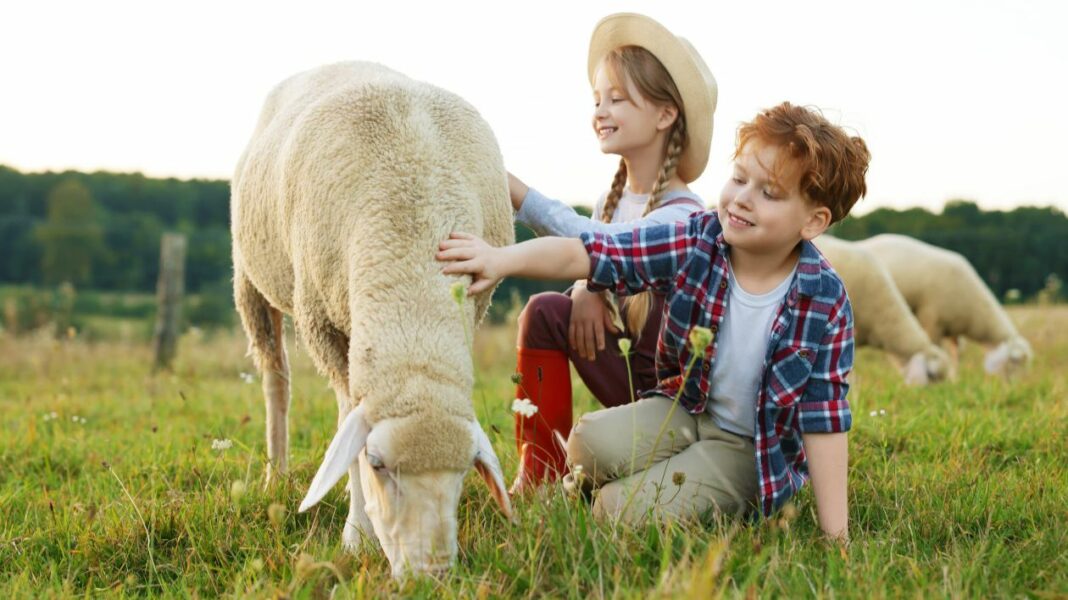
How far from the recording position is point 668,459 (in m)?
2.88

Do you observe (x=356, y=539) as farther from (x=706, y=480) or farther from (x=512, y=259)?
(x=706, y=480)

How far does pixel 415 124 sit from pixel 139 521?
56.7 inches

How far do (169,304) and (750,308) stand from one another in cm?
→ 829

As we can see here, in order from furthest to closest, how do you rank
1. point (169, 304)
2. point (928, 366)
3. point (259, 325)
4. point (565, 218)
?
point (169, 304), point (928, 366), point (259, 325), point (565, 218)

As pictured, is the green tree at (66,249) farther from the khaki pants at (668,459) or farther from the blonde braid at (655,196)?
the khaki pants at (668,459)

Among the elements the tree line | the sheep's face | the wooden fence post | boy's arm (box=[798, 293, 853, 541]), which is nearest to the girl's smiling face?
boy's arm (box=[798, 293, 853, 541])

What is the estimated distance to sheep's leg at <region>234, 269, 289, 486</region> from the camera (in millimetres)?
3982

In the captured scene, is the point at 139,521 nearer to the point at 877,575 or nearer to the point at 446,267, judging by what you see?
the point at 446,267

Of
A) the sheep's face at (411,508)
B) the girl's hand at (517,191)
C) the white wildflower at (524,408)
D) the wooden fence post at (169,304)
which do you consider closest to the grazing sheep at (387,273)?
the sheep's face at (411,508)

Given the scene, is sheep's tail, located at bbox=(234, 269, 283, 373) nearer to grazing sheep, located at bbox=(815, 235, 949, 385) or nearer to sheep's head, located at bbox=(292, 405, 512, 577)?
sheep's head, located at bbox=(292, 405, 512, 577)


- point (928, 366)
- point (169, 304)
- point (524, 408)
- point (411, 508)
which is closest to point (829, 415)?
point (524, 408)

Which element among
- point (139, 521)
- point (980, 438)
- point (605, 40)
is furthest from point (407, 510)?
point (980, 438)

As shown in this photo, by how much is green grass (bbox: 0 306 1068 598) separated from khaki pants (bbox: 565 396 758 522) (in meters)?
0.20

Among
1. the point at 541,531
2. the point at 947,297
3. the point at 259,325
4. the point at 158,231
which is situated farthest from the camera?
the point at 158,231
